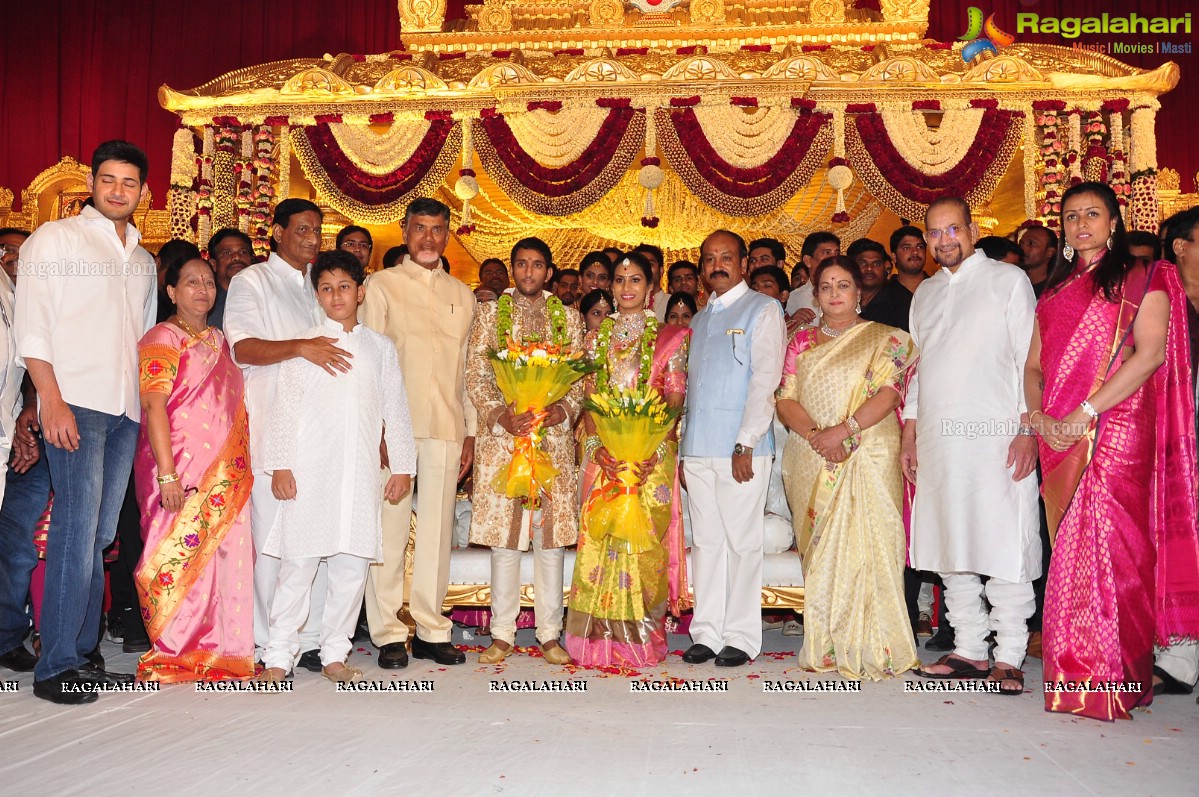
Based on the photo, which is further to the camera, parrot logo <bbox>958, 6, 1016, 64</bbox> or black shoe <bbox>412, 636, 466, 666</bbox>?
parrot logo <bbox>958, 6, 1016, 64</bbox>

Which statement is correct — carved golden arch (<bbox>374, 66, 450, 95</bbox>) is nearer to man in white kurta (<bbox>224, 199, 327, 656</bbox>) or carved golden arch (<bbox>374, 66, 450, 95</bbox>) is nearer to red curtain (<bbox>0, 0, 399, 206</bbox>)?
red curtain (<bbox>0, 0, 399, 206</bbox>)

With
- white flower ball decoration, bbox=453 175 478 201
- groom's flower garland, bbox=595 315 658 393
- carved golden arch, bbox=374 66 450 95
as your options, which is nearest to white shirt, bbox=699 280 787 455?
groom's flower garland, bbox=595 315 658 393

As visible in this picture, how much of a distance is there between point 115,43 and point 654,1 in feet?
19.6

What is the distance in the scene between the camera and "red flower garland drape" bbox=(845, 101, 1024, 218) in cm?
802

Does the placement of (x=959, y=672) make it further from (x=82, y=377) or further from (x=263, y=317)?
(x=82, y=377)

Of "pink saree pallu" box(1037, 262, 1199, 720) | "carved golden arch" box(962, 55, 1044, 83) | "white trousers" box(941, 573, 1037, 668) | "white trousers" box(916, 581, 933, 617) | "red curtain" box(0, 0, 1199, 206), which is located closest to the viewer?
"pink saree pallu" box(1037, 262, 1199, 720)

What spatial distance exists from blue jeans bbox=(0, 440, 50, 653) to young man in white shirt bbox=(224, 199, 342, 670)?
896 mm

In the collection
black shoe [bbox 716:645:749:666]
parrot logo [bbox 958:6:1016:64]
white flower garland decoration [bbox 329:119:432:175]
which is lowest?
black shoe [bbox 716:645:749:666]

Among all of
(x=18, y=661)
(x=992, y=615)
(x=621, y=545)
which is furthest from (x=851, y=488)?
(x=18, y=661)

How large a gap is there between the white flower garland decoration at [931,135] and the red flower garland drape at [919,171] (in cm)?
4

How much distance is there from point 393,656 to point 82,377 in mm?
1507

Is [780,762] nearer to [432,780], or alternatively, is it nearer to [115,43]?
[432,780]

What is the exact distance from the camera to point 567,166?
A: 823 centimetres

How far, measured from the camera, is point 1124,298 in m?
Answer: 3.26
